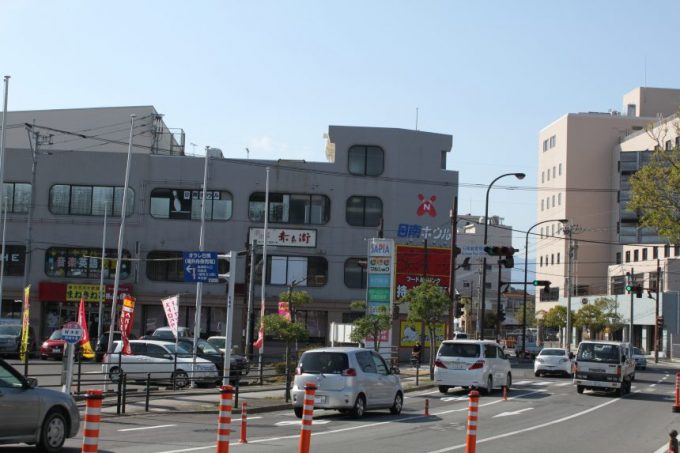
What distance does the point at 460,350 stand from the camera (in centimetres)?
3127

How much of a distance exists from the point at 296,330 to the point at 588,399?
34.6 ft

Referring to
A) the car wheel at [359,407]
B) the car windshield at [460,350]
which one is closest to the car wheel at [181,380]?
the car windshield at [460,350]

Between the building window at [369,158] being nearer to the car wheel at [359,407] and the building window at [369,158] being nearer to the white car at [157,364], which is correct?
the white car at [157,364]

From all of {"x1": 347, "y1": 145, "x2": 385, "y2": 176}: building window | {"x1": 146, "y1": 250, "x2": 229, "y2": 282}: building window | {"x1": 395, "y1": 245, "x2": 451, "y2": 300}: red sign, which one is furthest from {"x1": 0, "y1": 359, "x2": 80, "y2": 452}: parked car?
{"x1": 347, "y1": 145, "x2": 385, "y2": 176}: building window

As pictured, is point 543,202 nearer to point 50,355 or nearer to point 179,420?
point 50,355

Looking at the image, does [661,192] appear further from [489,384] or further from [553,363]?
[553,363]

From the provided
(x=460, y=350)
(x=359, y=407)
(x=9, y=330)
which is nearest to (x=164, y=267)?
(x=9, y=330)

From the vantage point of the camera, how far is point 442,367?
31.3 metres

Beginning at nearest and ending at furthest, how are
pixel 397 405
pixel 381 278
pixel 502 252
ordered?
1. pixel 397 405
2. pixel 502 252
3. pixel 381 278

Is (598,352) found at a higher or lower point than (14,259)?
lower

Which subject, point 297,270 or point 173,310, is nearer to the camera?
point 173,310

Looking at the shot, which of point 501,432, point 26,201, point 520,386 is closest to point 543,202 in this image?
point 26,201

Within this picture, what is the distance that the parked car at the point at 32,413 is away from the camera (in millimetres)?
13242

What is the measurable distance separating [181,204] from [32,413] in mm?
48845
